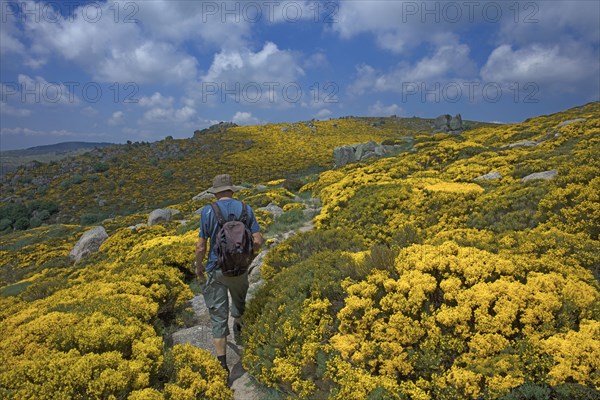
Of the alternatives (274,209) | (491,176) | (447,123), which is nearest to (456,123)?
(447,123)

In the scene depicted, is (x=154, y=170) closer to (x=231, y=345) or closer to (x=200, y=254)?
(x=231, y=345)

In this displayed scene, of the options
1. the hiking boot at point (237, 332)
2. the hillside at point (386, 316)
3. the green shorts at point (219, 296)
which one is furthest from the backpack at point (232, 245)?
the hiking boot at point (237, 332)

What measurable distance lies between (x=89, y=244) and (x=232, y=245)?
57.7 ft

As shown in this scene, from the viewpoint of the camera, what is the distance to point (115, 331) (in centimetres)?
554

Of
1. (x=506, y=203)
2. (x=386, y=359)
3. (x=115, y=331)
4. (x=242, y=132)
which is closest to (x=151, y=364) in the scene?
(x=115, y=331)

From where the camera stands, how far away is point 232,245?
539 centimetres

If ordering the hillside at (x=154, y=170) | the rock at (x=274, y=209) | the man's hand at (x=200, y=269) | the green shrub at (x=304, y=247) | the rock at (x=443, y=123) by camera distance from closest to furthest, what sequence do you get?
the man's hand at (x=200, y=269), the green shrub at (x=304, y=247), the rock at (x=274, y=209), the hillside at (x=154, y=170), the rock at (x=443, y=123)

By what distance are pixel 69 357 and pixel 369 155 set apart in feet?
101

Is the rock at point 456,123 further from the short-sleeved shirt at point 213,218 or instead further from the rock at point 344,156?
the short-sleeved shirt at point 213,218

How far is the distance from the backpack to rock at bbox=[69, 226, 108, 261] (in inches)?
667

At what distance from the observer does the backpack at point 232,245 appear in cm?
541

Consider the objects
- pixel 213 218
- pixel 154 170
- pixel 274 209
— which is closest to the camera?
pixel 213 218

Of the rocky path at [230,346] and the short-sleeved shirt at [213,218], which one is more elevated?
the short-sleeved shirt at [213,218]

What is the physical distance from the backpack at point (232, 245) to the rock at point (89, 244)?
55.6ft
